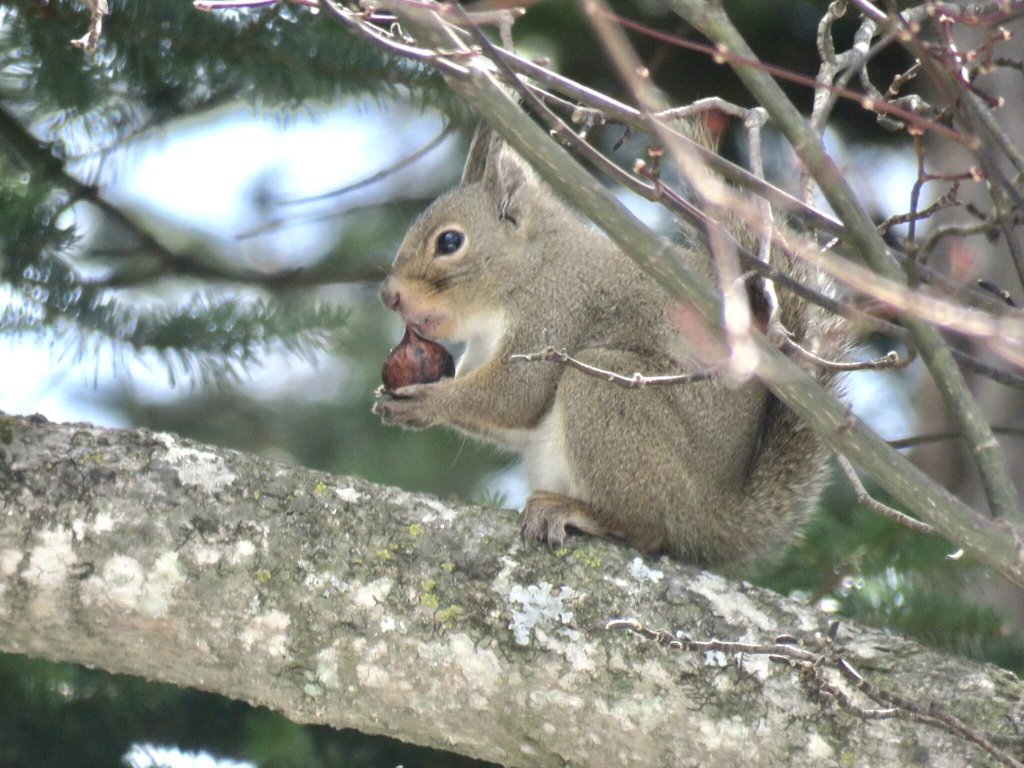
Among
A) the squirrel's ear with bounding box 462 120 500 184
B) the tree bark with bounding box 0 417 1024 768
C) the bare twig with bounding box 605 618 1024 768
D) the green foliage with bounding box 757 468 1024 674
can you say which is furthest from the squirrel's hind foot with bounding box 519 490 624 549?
the squirrel's ear with bounding box 462 120 500 184

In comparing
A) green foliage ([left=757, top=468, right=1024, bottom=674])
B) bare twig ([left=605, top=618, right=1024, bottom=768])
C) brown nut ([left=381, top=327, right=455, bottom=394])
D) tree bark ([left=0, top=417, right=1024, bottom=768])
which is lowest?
tree bark ([left=0, top=417, right=1024, bottom=768])

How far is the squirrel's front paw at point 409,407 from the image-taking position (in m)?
2.82

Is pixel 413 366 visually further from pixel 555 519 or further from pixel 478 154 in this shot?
pixel 555 519

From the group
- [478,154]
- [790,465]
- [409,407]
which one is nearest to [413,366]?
[409,407]

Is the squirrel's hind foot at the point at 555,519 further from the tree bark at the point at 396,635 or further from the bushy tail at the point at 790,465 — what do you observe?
the bushy tail at the point at 790,465

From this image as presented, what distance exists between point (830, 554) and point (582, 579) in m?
1.12

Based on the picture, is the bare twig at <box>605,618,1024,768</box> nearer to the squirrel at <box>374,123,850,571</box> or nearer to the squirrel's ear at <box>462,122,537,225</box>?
the squirrel at <box>374,123,850,571</box>

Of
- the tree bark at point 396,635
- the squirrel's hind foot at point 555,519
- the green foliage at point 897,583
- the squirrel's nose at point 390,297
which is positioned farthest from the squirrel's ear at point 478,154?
the tree bark at point 396,635

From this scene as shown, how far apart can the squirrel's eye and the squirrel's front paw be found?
445mm

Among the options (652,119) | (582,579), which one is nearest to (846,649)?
(582,579)

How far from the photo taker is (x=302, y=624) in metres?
1.91

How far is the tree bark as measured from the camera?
1.86m

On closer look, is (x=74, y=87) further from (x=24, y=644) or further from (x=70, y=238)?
(x=24, y=644)

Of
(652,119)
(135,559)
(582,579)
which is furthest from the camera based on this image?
(582,579)
